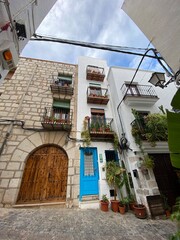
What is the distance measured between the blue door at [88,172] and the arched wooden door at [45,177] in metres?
0.86

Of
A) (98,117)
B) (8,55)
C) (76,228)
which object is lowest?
(76,228)

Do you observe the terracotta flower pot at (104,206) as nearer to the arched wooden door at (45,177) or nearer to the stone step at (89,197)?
the stone step at (89,197)

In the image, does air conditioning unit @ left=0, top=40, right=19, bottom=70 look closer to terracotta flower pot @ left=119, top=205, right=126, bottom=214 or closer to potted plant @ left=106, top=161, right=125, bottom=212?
potted plant @ left=106, top=161, right=125, bottom=212

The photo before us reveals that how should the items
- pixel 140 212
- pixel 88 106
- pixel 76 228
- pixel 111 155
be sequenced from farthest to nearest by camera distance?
pixel 88 106 → pixel 111 155 → pixel 140 212 → pixel 76 228

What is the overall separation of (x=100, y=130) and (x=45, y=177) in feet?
12.5

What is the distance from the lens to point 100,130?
22.0 ft

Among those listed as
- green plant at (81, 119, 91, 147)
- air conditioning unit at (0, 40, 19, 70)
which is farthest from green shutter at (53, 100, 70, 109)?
air conditioning unit at (0, 40, 19, 70)

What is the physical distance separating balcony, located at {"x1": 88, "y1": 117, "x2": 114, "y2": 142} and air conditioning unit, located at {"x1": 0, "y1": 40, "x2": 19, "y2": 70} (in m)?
4.89

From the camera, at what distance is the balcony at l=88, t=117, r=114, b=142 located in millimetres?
6570

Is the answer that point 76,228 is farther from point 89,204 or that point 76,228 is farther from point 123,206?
point 123,206

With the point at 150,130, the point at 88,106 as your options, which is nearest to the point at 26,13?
the point at 88,106

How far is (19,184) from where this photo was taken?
5031 millimetres

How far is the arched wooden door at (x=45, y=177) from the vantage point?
199 inches

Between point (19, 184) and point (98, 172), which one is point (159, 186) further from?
point (19, 184)
